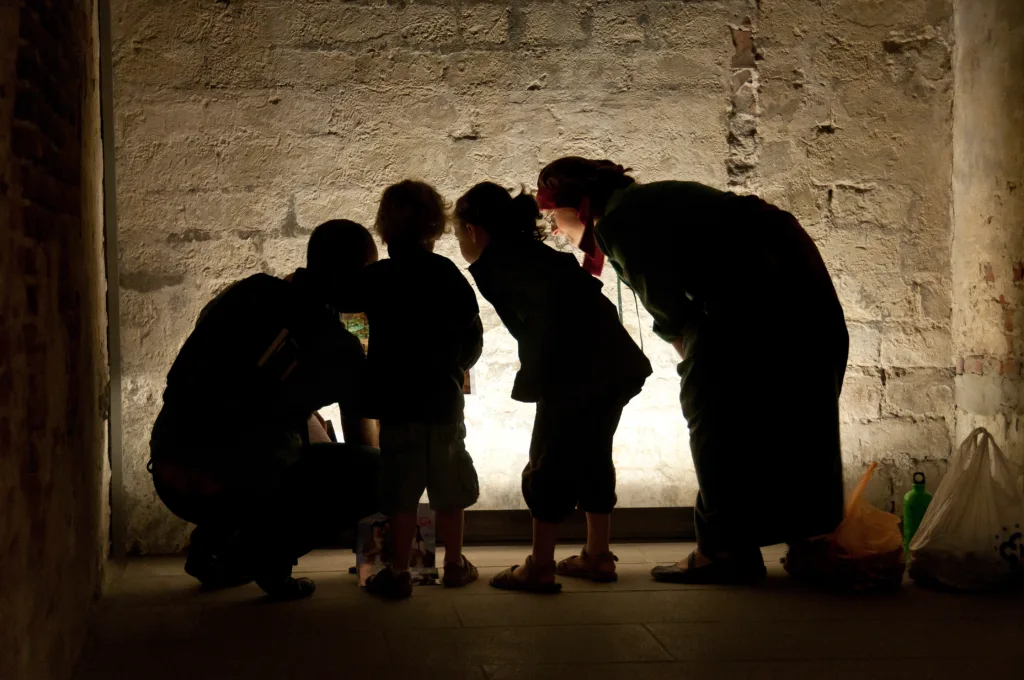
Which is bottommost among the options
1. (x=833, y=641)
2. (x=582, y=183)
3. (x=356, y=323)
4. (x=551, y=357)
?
(x=833, y=641)

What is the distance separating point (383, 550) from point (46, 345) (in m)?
1.41

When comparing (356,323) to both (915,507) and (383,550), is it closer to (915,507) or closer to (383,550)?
(383,550)

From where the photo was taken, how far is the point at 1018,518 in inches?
128

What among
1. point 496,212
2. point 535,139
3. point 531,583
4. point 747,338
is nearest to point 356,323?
point 496,212

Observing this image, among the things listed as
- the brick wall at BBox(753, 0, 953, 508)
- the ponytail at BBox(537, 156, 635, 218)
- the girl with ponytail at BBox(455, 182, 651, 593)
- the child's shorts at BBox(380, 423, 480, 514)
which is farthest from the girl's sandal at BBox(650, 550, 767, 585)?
the ponytail at BBox(537, 156, 635, 218)

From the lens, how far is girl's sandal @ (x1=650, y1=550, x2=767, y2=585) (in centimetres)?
332

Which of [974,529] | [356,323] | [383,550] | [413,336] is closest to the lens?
[413,336]

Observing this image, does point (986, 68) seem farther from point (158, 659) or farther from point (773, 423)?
point (158, 659)

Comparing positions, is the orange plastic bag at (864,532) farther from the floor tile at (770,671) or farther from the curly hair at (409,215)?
the curly hair at (409,215)

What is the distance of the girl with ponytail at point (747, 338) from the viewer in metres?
3.20

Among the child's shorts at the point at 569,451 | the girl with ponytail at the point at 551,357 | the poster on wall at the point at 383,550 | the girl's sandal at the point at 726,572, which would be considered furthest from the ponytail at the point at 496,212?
the girl's sandal at the point at 726,572

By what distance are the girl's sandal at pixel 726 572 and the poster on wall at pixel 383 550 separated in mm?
755

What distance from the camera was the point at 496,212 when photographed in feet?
10.6

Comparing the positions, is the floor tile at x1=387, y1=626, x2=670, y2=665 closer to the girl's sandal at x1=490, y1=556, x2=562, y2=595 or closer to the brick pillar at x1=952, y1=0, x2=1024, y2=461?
the girl's sandal at x1=490, y1=556, x2=562, y2=595
